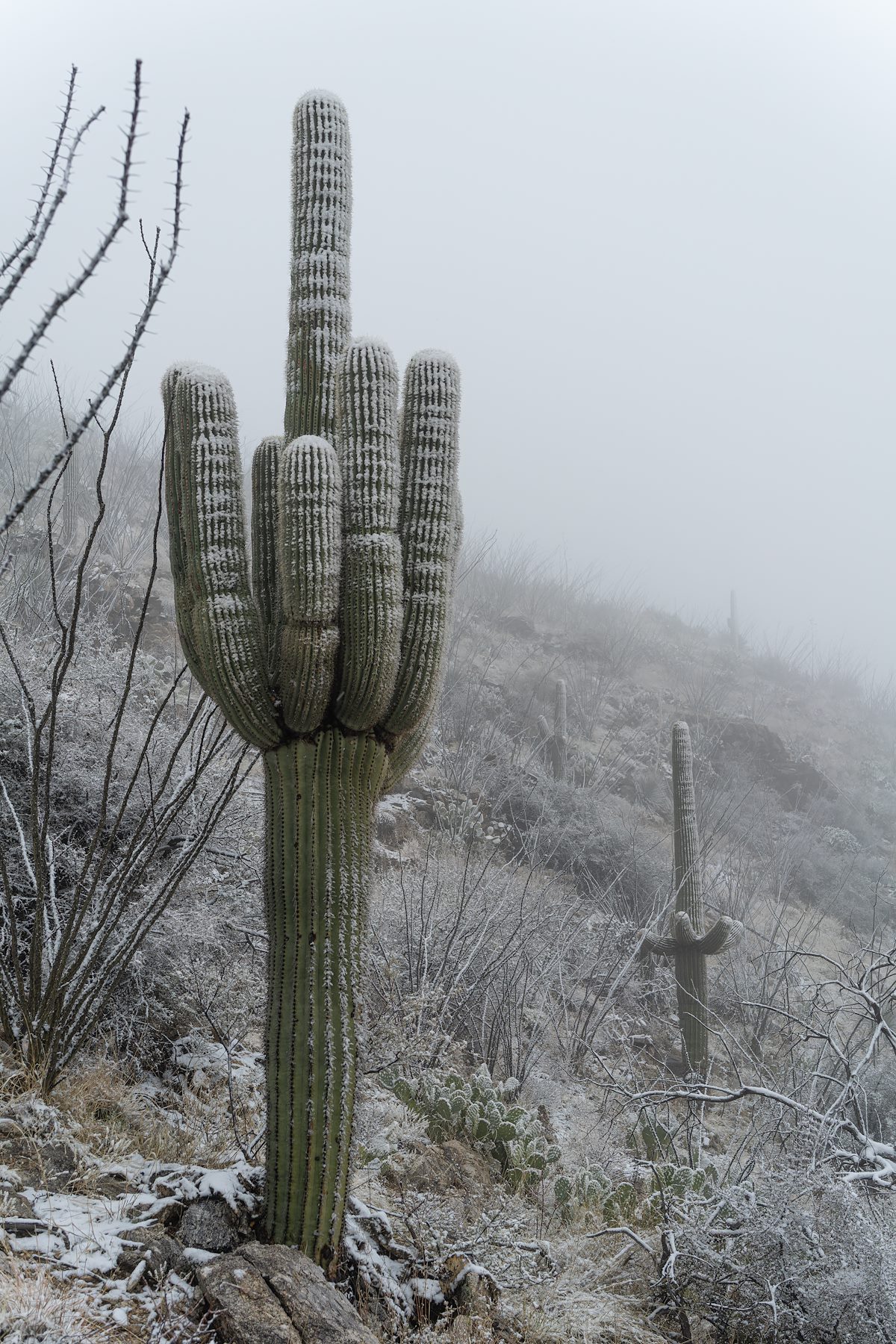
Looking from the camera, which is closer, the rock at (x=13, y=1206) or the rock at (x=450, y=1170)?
the rock at (x=13, y=1206)

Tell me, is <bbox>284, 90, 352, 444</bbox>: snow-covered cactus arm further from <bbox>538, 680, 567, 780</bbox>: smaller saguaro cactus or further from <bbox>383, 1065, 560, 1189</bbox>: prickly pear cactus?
<bbox>538, 680, 567, 780</bbox>: smaller saguaro cactus

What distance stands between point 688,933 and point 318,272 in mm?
5804

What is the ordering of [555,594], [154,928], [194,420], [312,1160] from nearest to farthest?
[312,1160] → [194,420] → [154,928] → [555,594]

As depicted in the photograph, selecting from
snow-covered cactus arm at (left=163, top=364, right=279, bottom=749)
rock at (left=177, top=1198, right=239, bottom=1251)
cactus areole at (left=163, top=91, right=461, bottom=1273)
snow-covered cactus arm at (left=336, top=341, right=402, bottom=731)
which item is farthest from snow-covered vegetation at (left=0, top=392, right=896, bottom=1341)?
snow-covered cactus arm at (left=336, top=341, right=402, bottom=731)

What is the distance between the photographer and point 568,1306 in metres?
2.81

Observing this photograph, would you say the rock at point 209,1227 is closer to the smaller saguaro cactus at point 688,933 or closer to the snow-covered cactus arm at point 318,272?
the snow-covered cactus arm at point 318,272

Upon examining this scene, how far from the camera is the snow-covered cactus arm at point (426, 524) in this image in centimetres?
294

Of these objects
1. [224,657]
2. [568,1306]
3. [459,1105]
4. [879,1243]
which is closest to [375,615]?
[224,657]

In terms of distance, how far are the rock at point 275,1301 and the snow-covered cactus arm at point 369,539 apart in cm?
141

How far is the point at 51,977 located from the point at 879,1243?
2659 millimetres

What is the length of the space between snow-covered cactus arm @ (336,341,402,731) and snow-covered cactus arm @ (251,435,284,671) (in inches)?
11.6

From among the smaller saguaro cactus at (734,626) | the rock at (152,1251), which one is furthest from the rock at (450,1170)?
the smaller saguaro cactus at (734,626)

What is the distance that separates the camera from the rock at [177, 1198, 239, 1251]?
2508 mm

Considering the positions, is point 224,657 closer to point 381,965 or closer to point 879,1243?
point 879,1243
